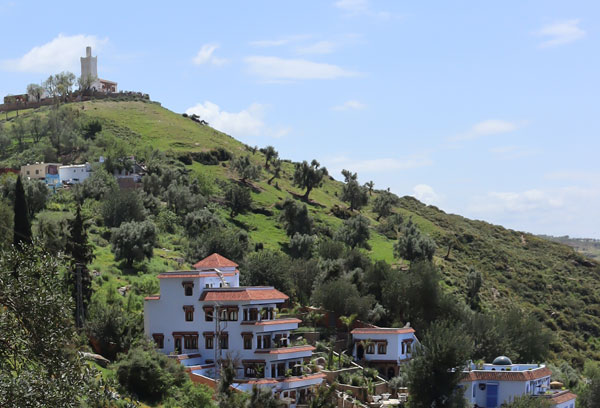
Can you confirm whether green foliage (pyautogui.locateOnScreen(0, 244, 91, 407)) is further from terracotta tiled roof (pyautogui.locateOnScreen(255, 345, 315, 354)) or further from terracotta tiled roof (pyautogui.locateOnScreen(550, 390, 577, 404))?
terracotta tiled roof (pyautogui.locateOnScreen(550, 390, 577, 404))

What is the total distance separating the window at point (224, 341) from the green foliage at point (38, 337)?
139ft

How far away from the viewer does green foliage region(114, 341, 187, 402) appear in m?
54.2

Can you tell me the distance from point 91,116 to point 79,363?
152m

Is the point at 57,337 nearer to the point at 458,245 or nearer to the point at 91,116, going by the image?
the point at 458,245

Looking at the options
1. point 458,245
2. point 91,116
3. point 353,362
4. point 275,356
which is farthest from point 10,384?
point 91,116

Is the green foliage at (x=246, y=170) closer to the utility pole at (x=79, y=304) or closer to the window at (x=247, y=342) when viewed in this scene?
the window at (x=247, y=342)

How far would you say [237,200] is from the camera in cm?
12900

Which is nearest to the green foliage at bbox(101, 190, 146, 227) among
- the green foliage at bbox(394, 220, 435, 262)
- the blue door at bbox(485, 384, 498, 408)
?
the green foliage at bbox(394, 220, 435, 262)

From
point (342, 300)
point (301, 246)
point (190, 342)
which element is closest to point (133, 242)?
point (342, 300)

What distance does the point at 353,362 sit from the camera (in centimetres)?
7200

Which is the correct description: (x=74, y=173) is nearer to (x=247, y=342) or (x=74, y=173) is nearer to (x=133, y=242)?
(x=133, y=242)

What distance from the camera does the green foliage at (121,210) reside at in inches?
4090

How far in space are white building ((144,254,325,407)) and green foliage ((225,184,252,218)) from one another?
60.6 metres

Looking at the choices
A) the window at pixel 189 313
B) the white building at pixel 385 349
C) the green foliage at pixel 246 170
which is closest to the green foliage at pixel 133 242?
the window at pixel 189 313
